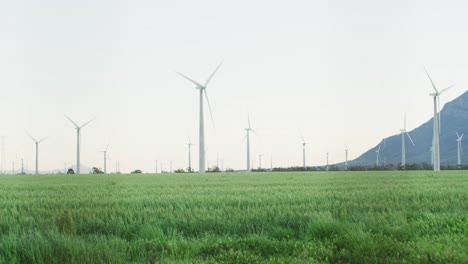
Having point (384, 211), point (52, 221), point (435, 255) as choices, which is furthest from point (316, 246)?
point (52, 221)

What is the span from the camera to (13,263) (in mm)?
7477

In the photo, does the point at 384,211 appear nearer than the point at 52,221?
No

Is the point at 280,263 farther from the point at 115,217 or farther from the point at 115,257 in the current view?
the point at 115,217

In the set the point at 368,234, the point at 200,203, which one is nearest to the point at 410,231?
the point at 368,234

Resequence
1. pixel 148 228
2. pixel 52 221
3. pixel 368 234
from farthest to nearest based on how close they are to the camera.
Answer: pixel 52 221
pixel 148 228
pixel 368 234

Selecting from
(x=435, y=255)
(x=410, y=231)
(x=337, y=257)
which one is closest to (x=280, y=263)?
(x=337, y=257)

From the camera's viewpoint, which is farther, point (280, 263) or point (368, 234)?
point (368, 234)

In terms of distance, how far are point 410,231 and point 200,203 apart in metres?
6.75

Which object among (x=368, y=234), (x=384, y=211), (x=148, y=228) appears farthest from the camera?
(x=384, y=211)

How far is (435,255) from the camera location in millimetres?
7848

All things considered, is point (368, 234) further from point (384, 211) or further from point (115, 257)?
point (115, 257)


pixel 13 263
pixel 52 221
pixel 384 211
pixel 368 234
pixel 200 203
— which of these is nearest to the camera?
pixel 13 263

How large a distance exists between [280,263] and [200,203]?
24.8 feet

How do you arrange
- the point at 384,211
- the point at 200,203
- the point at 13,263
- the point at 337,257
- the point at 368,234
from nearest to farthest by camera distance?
the point at 13,263
the point at 337,257
the point at 368,234
the point at 384,211
the point at 200,203
